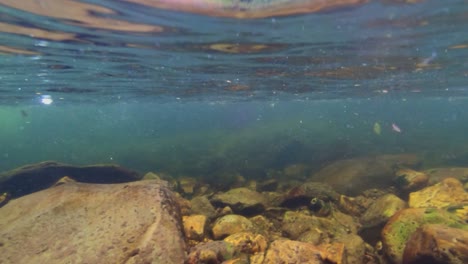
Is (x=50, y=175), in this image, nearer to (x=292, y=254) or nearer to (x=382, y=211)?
(x=292, y=254)

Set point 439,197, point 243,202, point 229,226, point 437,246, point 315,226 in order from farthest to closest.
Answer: point 243,202, point 439,197, point 315,226, point 229,226, point 437,246

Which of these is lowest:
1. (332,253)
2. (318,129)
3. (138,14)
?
(318,129)

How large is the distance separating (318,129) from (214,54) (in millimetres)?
34489

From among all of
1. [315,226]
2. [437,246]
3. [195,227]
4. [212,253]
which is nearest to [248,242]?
[212,253]

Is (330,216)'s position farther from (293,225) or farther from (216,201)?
(216,201)

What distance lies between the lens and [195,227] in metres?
7.54

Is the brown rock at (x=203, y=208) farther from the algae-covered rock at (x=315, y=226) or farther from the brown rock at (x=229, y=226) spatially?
the algae-covered rock at (x=315, y=226)

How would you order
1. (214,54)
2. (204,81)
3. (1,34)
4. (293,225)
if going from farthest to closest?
(204,81) → (214,54) → (1,34) → (293,225)

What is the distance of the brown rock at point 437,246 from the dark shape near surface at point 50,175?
1263cm

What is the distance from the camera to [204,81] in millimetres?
24625

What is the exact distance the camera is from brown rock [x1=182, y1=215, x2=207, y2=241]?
7419mm

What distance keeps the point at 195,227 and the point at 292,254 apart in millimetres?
→ 2573

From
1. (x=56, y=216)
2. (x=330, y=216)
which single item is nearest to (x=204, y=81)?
(x=330, y=216)

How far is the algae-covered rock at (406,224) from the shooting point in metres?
6.41
